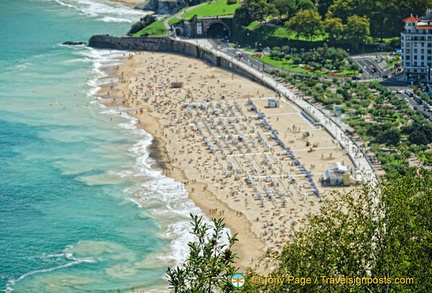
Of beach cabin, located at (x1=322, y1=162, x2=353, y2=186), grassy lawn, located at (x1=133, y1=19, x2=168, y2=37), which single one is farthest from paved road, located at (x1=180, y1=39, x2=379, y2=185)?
grassy lawn, located at (x1=133, y1=19, x2=168, y2=37)

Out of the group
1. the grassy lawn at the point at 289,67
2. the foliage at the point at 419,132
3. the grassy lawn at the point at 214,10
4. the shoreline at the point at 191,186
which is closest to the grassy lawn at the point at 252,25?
the grassy lawn at the point at 214,10

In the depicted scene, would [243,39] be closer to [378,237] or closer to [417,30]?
[417,30]

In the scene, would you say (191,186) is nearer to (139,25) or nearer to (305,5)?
(305,5)

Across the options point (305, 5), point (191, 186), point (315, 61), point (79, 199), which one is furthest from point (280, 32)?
point (79, 199)

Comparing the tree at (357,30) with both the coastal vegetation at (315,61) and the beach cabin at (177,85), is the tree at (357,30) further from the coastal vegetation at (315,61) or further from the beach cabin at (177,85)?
the beach cabin at (177,85)

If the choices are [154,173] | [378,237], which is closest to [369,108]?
[154,173]

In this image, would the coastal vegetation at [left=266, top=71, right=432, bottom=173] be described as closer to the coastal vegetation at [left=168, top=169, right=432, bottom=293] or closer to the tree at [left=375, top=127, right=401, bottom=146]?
→ the tree at [left=375, top=127, right=401, bottom=146]

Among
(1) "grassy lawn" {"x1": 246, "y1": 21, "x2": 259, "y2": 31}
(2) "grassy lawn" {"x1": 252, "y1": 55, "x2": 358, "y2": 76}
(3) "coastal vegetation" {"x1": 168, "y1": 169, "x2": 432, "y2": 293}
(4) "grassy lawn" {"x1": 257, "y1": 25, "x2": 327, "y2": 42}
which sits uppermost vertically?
(1) "grassy lawn" {"x1": 246, "y1": 21, "x2": 259, "y2": 31}
